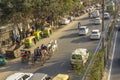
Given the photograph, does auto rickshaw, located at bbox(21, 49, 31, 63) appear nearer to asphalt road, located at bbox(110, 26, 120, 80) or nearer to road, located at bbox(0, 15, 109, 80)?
road, located at bbox(0, 15, 109, 80)

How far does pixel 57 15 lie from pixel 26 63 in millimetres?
23927

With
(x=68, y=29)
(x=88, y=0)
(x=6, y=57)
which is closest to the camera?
(x=6, y=57)

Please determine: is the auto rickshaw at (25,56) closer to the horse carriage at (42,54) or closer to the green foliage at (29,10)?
the horse carriage at (42,54)

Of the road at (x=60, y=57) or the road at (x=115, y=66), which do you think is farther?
the road at (x=60, y=57)

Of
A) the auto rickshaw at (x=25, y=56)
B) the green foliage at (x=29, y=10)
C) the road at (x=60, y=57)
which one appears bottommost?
the road at (x=60, y=57)

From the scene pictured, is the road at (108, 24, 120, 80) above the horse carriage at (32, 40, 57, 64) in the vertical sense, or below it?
below

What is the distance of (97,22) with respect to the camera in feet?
206

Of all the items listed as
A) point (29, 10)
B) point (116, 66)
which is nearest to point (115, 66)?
point (116, 66)

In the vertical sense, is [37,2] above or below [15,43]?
above

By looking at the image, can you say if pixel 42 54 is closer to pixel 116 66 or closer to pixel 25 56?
pixel 25 56

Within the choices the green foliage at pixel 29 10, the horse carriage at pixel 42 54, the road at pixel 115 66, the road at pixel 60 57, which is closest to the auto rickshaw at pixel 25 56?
the road at pixel 60 57

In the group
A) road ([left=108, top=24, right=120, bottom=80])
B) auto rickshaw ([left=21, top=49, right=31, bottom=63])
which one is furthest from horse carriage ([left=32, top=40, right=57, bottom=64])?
road ([left=108, top=24, right=120, bottom=80])

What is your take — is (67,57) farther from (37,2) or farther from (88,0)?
(88,0)

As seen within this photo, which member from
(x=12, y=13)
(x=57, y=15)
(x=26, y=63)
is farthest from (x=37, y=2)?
(x=26, y=63)
